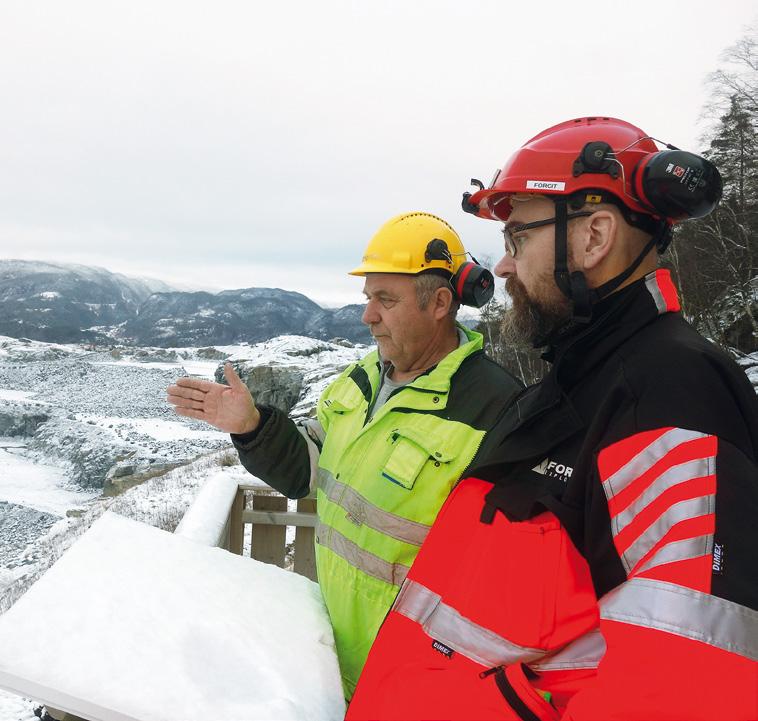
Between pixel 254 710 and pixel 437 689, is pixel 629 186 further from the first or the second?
pixel 254 710

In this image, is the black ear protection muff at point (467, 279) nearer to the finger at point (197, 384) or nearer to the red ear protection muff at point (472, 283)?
the red ear protection muff at point (472, 283)

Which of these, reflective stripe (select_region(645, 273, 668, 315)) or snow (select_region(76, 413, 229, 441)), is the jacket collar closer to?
reflective stripe (select_region(645, 273, 668, 315))

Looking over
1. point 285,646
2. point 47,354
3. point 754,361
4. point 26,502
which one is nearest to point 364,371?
point 285,646

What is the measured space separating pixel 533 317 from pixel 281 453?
59.8 inches

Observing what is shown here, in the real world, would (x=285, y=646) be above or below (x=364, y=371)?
below

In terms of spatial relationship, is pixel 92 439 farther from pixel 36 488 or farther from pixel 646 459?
pixel 646 459

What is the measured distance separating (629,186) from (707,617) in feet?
3.04

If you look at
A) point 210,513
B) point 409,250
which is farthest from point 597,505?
point 210,513

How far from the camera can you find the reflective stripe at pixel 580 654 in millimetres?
1074

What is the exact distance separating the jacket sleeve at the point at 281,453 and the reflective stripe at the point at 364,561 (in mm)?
434

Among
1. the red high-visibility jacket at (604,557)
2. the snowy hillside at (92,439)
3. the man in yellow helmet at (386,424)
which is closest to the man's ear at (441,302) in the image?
the man in yellow helmet at (386,424)

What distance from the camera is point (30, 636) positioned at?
A: 3.76 feet

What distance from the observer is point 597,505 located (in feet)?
3.33

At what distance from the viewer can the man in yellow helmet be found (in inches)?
78.6
